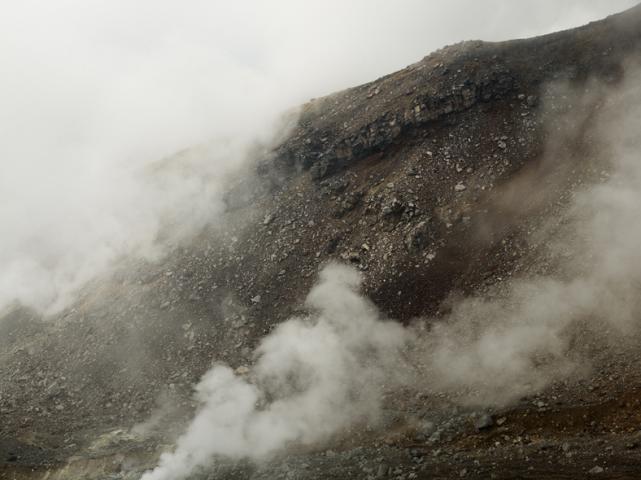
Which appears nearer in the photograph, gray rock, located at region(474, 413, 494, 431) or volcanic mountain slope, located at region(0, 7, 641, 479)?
gray rock, located at region(474, 413, 494, 431)

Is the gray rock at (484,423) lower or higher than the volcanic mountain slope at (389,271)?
lower

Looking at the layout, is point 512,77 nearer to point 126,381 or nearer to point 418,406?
point 418,406

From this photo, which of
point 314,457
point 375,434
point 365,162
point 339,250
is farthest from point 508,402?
point 365,162

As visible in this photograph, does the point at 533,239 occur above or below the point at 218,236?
below

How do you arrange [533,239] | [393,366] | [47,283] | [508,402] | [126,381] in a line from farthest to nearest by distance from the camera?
[47,283] → [126,381] → [533,239] → [393,366] → [508,402]

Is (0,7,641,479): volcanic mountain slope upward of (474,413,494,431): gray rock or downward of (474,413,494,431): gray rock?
upward

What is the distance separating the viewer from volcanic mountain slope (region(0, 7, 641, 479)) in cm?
1559

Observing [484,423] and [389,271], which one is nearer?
[484,423]

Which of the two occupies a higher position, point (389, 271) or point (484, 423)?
point (389, 271)

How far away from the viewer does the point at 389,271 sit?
23.2 m

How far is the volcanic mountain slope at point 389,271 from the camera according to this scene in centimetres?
1559

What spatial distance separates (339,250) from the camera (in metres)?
25.0

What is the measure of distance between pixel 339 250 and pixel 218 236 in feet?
25.2

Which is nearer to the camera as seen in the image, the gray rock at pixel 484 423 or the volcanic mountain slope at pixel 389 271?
the gray rock at pixel 484 423
